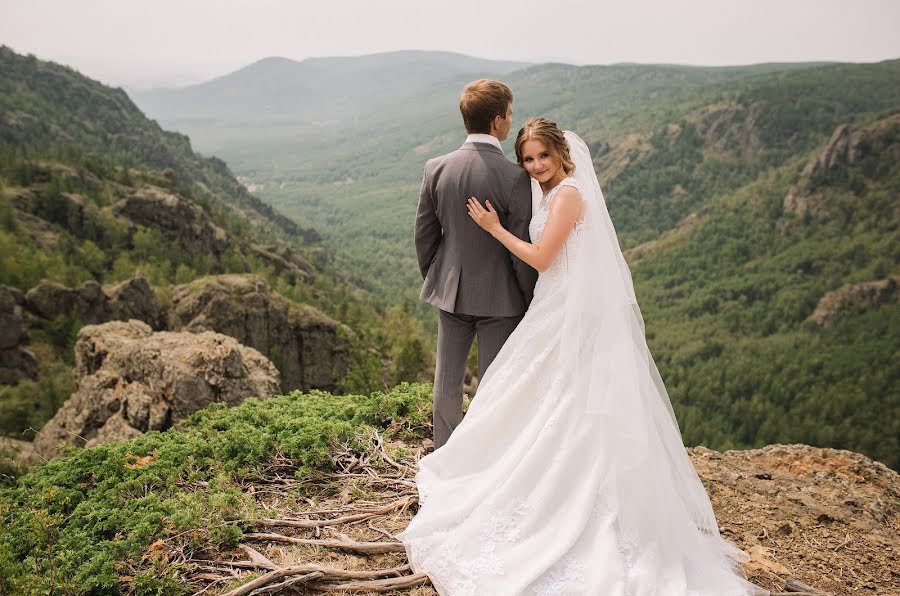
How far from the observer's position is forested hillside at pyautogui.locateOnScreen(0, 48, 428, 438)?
93.1 ft

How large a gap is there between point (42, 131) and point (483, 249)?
355 feet

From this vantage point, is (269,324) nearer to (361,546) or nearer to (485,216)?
(361,546)

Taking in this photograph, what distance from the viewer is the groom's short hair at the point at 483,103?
3.73m

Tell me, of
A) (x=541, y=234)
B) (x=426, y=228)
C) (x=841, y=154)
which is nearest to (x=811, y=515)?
(x=541, y=234)

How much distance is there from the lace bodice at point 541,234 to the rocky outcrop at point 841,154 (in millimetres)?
143250

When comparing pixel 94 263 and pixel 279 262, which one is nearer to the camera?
pixel 94 263

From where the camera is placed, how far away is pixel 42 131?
287 ft

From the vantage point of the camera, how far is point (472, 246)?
13.1ft

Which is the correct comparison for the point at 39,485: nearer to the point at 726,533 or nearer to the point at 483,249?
the point at 483,249

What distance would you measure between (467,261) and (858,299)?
4467 inches

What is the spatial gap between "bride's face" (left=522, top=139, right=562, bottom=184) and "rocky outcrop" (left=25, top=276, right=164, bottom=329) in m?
27.1

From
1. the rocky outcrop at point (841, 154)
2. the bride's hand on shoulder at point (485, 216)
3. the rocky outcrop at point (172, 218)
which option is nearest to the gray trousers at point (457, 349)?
the bride's hand on shoulder at point (485, 216)

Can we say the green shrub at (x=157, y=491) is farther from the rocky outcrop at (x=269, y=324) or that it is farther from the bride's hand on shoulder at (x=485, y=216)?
the rocky outcrop at (x=269, y=324)

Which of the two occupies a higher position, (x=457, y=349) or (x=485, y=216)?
(x=485, y=216)
